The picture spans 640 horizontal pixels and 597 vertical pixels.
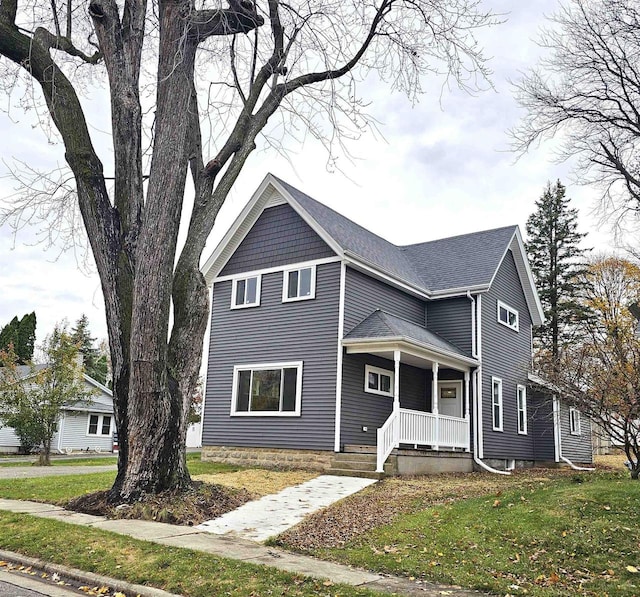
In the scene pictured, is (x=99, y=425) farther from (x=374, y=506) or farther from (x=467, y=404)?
(x=374, y=506)

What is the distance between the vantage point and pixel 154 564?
20.8 feet

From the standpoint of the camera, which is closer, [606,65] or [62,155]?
[62,155]

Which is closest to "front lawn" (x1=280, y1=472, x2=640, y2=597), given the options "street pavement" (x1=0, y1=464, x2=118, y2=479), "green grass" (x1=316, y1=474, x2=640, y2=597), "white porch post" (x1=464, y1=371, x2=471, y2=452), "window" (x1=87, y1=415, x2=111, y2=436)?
"green grass" (x1=316, y1=474, x2=640, y2=597)

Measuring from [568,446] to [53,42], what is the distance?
22366 mm

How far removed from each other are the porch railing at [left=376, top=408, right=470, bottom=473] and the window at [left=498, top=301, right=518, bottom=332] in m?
4.39

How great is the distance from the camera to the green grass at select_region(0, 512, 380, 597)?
18.5 ft

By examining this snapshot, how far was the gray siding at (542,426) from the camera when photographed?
75.1 feet

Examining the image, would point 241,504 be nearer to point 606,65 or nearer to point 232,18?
point 232,18

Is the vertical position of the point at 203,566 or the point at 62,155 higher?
the point at 62,155

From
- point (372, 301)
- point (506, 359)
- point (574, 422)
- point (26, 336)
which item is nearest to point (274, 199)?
point (372, 301)

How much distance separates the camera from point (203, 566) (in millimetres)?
6238

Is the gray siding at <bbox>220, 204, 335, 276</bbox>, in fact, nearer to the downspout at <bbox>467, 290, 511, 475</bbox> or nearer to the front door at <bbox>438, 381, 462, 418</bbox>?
the downspout at <bbox>467, 290, 511, 475</bbox>

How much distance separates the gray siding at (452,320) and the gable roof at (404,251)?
0.44 m

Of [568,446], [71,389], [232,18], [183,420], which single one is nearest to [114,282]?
[183,420]
